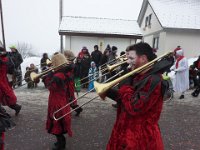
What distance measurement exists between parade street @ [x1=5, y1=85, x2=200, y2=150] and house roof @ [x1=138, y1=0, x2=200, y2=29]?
11.6 metres

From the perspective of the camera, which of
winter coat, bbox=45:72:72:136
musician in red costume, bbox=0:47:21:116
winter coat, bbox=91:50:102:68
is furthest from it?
winter coat, bbox=91:50:102:68

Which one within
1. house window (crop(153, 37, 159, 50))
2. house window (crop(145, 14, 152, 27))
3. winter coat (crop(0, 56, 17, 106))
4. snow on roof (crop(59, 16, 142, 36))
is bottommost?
winter coat (crop(0, 56, 17, 106))

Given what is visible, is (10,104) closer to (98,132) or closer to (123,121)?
(98,132)

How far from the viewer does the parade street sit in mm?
4133

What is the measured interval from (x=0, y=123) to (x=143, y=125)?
130 cm

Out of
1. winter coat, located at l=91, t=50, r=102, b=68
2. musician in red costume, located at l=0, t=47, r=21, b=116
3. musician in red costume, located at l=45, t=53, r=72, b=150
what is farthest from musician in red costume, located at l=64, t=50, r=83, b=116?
winter coat, located at l=91, t=50, r=102, b=68

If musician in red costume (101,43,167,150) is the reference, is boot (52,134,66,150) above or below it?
below

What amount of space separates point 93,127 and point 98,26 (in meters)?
10.8

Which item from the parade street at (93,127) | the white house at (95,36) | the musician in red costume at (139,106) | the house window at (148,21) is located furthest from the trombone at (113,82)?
the house window at (148,21)

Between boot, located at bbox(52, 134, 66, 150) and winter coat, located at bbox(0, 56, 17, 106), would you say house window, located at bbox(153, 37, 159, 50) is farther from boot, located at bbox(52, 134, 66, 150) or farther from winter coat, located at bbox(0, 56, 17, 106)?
boot, located at bbox(52, 134, 66, 150)

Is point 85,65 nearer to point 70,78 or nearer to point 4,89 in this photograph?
point 4,89

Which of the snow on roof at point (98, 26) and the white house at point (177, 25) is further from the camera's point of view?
the white house at point (177, 25)

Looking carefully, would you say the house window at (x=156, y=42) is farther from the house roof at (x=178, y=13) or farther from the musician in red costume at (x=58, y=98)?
the musician in red costume at (x=58, y=98)

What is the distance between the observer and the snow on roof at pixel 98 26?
14.1 metres
